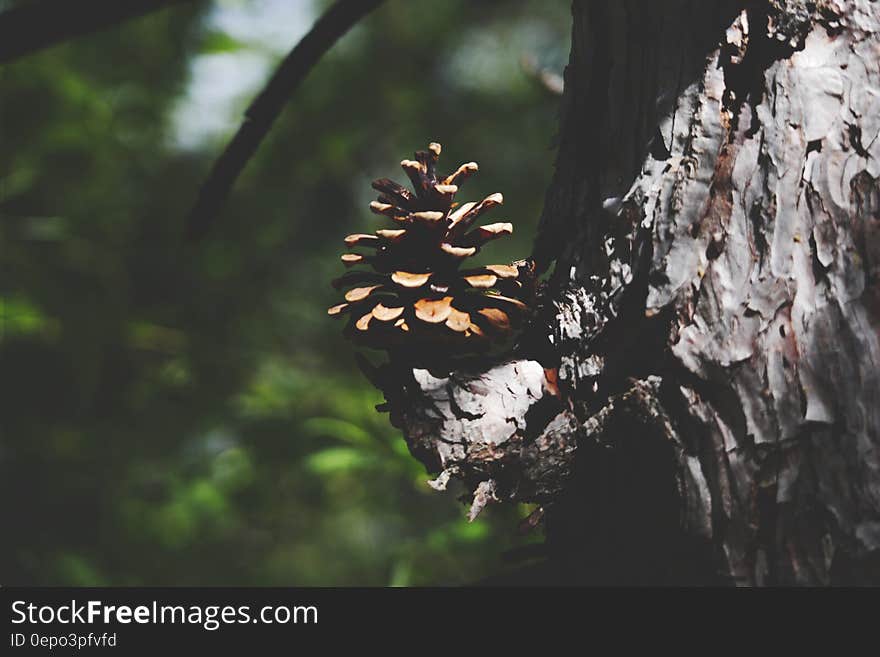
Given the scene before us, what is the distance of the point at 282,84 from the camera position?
0.91 m

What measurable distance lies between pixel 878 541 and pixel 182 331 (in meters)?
2.08

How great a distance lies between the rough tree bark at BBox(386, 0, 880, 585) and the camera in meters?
0.59

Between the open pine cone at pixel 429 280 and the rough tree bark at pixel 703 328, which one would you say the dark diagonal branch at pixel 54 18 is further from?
the rough tree bark at pixel 703 328

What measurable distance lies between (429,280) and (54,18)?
1.73 ft

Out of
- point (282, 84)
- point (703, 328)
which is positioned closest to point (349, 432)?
point (282, 84)

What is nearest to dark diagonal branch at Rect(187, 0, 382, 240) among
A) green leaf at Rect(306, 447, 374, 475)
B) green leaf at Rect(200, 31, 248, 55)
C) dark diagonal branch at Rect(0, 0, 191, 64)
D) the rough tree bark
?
dark diagonal branch at Rect(0, 0, 191, 64)

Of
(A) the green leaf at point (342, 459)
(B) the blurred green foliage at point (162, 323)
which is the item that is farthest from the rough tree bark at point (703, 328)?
(B) the blurred green foliage at point (162, 323)

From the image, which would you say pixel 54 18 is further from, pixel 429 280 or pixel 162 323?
pixel 162 323

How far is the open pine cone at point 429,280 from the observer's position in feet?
2.39

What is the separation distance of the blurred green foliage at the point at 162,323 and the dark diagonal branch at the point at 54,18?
3.49ft

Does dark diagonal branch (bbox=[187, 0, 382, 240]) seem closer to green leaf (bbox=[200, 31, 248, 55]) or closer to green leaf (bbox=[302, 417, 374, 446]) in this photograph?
green leaf (bbox=[302, 417, 374, 446])

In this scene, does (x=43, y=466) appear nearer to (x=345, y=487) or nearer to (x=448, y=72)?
(x=345, y=487)

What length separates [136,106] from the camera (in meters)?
2.25

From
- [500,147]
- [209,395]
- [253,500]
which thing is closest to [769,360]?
[253,500]
